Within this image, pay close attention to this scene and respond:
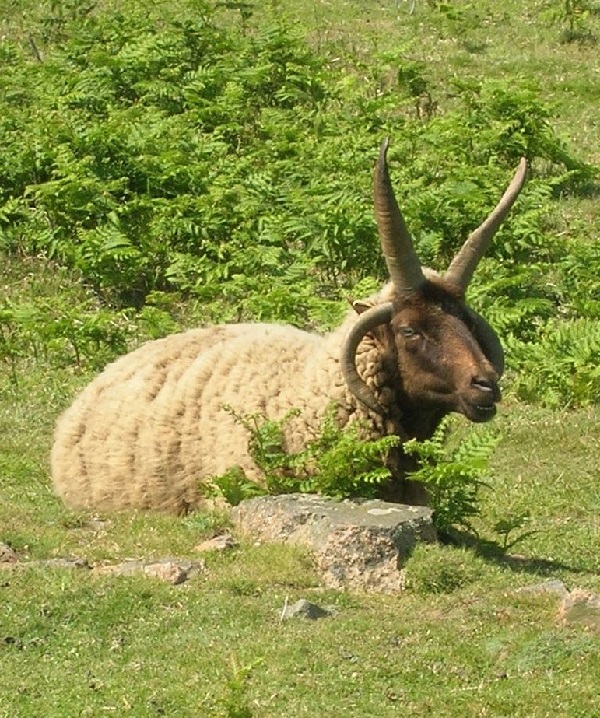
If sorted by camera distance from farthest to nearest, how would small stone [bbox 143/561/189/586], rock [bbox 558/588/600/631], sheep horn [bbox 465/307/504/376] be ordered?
sheep horn [bbox 465/307/504/376], small stone [bbox 143/561/189/586], rock [bbox 558/588/600/631]

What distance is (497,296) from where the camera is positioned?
1788cm

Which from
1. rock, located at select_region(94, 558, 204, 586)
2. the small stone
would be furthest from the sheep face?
the small stone

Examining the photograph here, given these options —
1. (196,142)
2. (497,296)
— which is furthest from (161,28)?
(497,296)

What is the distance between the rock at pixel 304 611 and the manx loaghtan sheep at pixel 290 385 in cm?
223

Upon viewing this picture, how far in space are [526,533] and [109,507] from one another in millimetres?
3134

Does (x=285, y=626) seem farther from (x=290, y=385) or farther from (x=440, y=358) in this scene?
(x=290, y=385)

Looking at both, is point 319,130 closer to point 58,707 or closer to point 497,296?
point 497,296

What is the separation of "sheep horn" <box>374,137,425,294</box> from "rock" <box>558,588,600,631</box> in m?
2.85

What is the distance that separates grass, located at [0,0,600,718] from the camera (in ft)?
25.8

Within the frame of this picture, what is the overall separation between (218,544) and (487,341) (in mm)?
2440

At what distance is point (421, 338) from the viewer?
1112 cm

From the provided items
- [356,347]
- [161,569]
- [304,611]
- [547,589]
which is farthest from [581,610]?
[356,347]

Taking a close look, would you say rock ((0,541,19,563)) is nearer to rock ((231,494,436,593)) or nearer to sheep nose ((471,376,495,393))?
rock ((231,494,436,593))

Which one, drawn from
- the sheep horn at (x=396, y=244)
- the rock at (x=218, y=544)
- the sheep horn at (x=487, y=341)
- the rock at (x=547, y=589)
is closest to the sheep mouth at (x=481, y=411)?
the sheep horn at (x=487, y=341)
